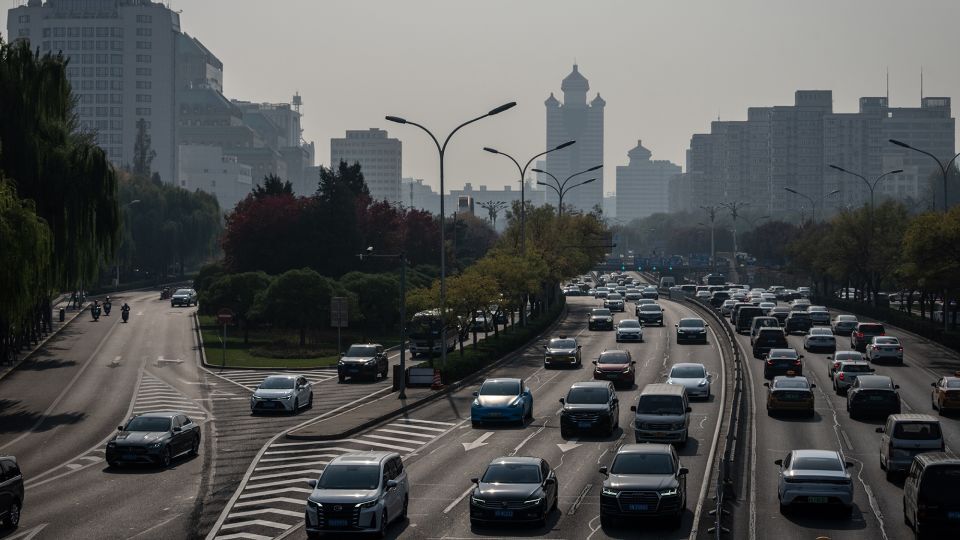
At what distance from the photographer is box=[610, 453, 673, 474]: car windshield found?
90.8 ft

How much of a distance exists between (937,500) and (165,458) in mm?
21366

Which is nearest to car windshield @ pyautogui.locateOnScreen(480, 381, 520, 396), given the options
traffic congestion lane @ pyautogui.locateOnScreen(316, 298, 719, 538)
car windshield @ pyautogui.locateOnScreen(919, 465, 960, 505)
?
traffic congestion lane @ pyautogui.locateOnScreen(316, 298, 719, 538)

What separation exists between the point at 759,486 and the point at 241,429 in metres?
20.6

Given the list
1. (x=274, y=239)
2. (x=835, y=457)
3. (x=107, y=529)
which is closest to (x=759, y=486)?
(x=835, y=457)

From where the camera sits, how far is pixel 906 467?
3316 cm

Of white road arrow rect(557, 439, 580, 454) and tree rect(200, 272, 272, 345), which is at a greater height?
tree rect(200, 272, 272, 345)

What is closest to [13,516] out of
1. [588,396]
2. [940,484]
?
[940,484]

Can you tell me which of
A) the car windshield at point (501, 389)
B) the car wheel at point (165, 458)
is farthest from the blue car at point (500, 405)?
the car wheel at point (165, 458)

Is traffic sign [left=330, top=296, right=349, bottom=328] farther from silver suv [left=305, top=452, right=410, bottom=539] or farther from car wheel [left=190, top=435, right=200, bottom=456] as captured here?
silver suv [left=305, top=452, right=410, bottom=539]

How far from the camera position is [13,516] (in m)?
27.5

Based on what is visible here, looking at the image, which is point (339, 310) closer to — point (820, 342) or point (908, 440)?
point (820, 342)

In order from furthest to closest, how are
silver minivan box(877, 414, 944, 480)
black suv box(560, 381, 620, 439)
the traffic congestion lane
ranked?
black suv box(560, 381, 620, 439) < silver minivan box(877, 414, 944, 480) < the traffic congestion lane

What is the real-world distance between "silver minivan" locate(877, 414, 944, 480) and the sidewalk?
1742 inches

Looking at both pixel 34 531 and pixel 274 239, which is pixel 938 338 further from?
pixel 34 531
